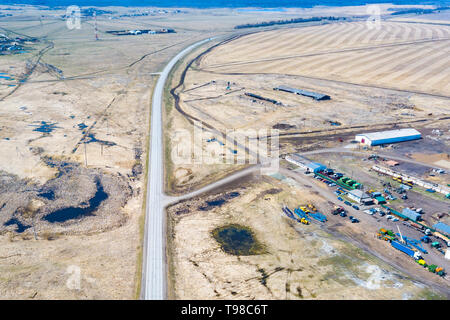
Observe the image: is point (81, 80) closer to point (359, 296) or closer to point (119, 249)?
point (119, 249)

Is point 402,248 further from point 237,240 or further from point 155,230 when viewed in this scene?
point 155,230

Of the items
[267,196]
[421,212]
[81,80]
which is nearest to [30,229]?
[267,196]

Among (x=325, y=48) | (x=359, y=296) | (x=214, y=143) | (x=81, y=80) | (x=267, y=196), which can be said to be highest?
(x=325, y=48)

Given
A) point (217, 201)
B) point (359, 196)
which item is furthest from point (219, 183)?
point (359, 196)

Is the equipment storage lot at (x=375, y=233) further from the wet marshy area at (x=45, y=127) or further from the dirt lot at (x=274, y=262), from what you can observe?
the wet marshy area at (x=45, y=127)
